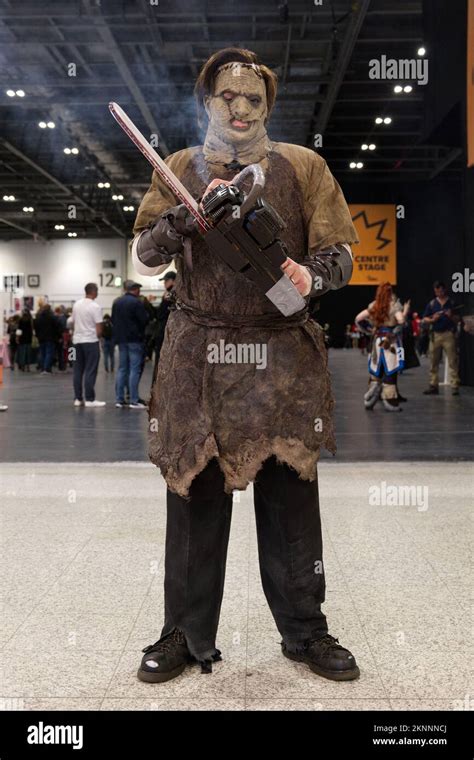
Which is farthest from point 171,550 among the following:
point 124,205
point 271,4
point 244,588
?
point 124,205

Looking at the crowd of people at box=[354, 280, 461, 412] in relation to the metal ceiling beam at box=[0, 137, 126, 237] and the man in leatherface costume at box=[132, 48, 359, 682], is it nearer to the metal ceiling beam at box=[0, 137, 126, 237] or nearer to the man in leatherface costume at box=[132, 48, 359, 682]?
→ the man in leatherface costume at box=[132, 48, 359, 682]

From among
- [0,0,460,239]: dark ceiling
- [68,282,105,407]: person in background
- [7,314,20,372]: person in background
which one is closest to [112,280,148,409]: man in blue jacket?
[68,282,105,407]: person in background

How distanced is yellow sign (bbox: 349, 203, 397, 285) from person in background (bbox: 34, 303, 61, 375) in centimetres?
997

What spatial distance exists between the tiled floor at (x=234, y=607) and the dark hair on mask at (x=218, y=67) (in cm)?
164

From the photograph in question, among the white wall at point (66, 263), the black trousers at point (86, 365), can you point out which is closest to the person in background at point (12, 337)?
the black trousers at point (86, 365)

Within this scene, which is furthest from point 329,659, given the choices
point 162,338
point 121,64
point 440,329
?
point 121,64

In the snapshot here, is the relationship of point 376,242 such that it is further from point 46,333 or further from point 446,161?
point 46,333

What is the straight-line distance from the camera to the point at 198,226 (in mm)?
2279

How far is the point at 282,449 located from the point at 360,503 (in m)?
2.51

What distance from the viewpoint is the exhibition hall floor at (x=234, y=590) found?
7.91 feet

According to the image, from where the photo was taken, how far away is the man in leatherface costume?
2.49m

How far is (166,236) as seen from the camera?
7.74 feet

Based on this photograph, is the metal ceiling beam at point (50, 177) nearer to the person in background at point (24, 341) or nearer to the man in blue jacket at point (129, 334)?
the person in background at point (24, 341)
